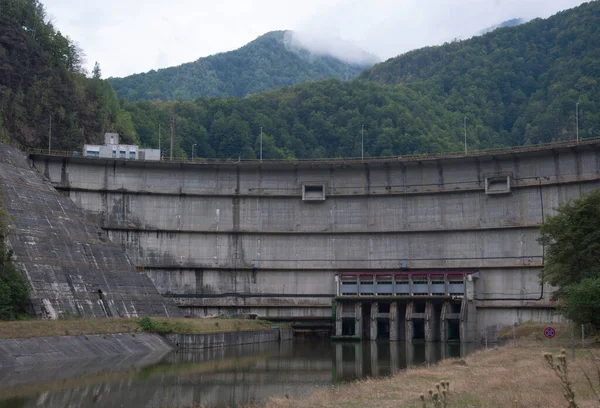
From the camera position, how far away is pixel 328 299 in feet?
209

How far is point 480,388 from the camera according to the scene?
20.4m

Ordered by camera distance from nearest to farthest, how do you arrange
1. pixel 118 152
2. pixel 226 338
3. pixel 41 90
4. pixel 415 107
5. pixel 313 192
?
pixel 226 338 → pixel 313 192 → pixel 118 152 → pixel 41 90 → pixel 415 107

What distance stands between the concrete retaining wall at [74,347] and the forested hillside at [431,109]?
59874 millimetres

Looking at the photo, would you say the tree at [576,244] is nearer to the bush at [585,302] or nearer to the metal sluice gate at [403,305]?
the bush at [585,302]

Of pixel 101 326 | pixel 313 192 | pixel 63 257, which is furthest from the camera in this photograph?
pixel 313 192

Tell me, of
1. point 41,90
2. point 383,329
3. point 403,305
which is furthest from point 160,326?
point 41,90

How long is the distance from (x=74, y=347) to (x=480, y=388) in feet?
80.4

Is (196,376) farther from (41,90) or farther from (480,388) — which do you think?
(41,90)

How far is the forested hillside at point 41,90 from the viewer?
67.6 m

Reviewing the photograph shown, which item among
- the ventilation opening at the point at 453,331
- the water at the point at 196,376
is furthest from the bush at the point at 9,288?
the ventilation opening at the point at 453,331

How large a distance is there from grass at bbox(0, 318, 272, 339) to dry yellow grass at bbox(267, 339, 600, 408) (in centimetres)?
1885

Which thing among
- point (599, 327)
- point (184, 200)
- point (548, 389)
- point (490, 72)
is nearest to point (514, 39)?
→ point (490, 72)

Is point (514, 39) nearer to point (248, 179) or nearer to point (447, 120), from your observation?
point (447, 120)

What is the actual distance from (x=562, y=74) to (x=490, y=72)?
517 inches
